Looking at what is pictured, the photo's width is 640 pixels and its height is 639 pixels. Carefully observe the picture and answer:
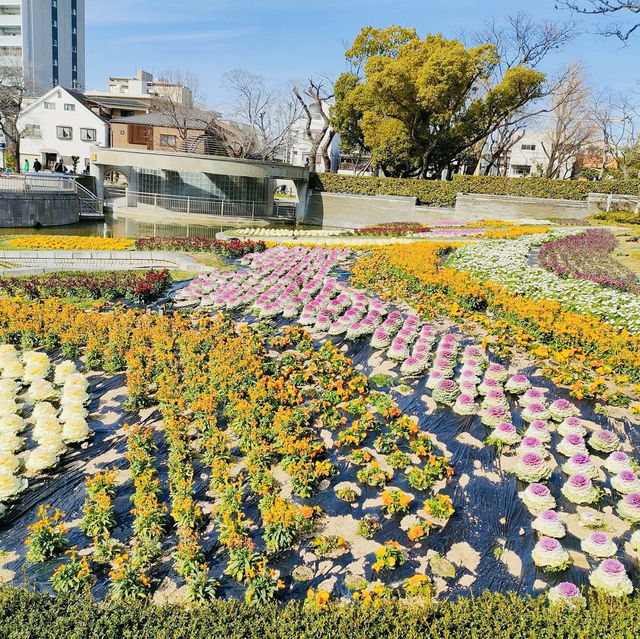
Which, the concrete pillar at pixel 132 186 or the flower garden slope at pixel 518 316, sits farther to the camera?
the concrete pillar at pixel 132 186

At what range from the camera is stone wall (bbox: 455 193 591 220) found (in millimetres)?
30484

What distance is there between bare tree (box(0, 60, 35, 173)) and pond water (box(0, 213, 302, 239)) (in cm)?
1746

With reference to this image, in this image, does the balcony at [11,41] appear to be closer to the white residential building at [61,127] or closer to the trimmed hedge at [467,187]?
the white residential building at [61,127]

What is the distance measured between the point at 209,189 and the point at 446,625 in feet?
Result: 118

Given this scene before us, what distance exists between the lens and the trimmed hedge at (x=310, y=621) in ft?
12.4

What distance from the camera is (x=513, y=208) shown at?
31094 mm

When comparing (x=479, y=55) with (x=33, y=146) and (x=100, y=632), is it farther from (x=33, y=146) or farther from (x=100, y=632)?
(x=33, y=146)

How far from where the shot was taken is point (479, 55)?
30062 mm

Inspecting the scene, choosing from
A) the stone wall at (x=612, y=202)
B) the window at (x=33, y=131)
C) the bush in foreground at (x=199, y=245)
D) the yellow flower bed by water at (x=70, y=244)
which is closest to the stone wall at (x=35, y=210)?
the yellow flower bed by water at (x=70, y=244)

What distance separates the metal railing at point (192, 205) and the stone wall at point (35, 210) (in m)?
7.27

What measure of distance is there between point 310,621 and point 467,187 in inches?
1226

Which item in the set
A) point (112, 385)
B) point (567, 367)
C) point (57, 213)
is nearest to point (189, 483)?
point (112, 385)

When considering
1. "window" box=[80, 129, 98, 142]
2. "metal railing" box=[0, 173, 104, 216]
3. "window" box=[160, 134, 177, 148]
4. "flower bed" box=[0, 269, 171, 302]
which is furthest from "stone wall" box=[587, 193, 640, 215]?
"window" box=[80, 129, 98, 142]

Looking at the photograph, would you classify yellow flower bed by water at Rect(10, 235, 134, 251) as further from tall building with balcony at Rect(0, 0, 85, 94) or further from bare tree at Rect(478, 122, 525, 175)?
tall building with balcony at Rect(0, 0, 85, 94)
